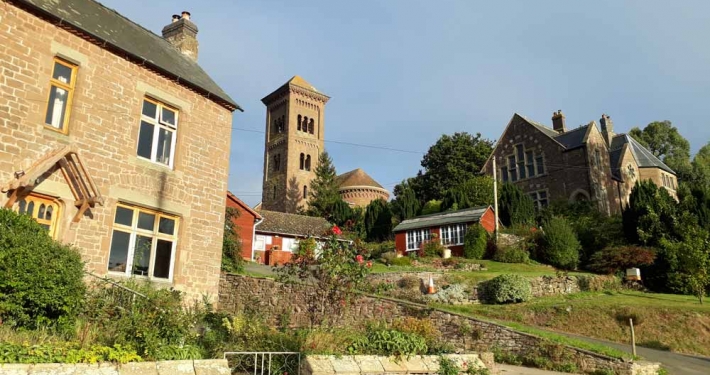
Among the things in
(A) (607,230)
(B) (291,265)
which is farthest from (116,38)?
(A) (607,230)

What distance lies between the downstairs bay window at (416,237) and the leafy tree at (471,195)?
5.85 metres

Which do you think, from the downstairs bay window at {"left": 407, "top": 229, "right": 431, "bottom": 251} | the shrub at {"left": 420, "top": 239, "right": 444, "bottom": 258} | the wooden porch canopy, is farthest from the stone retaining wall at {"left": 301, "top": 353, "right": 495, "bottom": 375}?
the downstairs bay window at {"left": 407, "top": 229, "right": 431, "bottom": 251}

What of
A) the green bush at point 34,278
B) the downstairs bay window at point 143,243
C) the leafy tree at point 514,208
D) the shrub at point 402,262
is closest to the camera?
the green bush at point 34,278

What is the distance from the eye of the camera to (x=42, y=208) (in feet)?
34.0

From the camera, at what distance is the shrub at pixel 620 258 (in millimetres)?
25375

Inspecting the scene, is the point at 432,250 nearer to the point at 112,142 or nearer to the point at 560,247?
the point at 560,247

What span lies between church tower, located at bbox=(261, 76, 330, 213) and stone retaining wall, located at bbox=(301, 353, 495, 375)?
190 feet

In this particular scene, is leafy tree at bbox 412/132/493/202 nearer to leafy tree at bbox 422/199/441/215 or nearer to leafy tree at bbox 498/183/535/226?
leafy tree at bbox 422/199/441/215

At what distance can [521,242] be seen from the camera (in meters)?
30.8

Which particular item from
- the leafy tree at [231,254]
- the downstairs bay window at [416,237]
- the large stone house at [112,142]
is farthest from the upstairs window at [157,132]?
the downstairs bay window at [416,237]

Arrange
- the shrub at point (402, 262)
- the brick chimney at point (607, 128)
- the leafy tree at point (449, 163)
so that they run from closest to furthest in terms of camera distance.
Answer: the shrub at point (402, 262) → the brick chimney at point (607, 128) → the leafy tree at point (449, 163)

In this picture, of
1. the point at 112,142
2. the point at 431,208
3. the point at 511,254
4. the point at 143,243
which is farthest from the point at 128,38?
the point at 431,208

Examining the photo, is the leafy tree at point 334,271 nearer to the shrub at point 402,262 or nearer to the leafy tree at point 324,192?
the shrub at point 402,262

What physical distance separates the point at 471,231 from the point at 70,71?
82.0 feet
